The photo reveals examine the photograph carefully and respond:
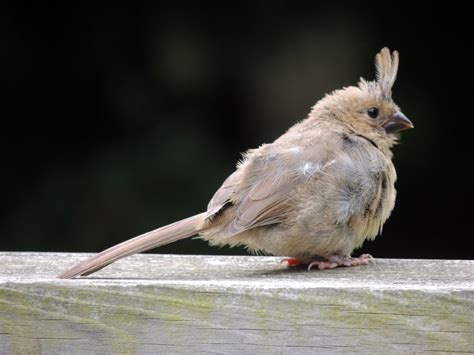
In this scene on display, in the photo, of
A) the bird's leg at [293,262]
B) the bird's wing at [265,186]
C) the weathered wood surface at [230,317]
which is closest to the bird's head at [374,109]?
the bird's wing at [265,186]

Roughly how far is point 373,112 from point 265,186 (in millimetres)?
761

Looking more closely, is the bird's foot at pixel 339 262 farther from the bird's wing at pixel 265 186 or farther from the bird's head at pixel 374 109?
the bird's head at pixel 374 109

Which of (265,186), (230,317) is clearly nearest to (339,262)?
(265,186)

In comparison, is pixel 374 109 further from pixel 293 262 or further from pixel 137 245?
pixel 137 245

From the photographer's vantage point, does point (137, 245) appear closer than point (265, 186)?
Yes

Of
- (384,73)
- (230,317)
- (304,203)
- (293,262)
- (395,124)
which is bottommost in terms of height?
(293,262)

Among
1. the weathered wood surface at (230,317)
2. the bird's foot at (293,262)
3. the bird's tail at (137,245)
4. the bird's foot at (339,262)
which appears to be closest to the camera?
the weathered wood surface at (230,317)

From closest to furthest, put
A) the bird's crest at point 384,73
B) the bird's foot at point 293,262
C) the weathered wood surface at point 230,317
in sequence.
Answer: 1. the weathered wood surface at point 230,317
2. the bird's foot at point 293,262
3. the bird's crest at point 384,73

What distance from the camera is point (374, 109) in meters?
4.07

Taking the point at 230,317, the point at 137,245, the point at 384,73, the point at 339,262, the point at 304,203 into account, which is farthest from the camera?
the point at 384,73

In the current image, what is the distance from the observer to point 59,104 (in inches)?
254

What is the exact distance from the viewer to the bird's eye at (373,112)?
4.06m

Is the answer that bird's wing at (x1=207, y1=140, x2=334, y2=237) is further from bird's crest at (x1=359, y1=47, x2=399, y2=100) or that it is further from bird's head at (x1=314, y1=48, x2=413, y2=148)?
bird's crest at (x1=359, y1=47, x2=399, y2=100)

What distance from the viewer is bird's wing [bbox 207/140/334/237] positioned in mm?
3490
